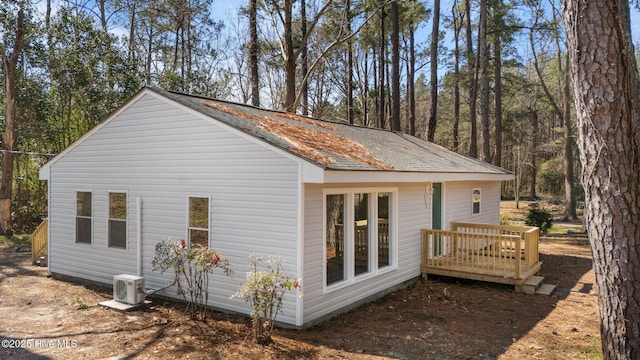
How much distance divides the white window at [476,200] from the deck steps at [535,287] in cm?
322

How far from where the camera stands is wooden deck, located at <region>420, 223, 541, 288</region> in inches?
334

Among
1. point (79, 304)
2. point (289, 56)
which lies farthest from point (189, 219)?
point (289, 56)

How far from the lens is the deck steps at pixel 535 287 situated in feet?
27.4

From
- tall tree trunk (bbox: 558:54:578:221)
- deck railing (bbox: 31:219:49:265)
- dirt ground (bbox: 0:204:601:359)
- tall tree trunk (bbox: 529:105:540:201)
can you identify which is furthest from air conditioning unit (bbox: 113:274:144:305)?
tall tree trunk (bbox: 529:105:540:201)

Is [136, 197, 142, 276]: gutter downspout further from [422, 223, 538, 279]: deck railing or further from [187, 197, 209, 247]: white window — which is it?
[422, 223, 538, 279]: deck railing

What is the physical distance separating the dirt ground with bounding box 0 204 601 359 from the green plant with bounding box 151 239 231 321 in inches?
10.4

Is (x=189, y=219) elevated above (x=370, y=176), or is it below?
below

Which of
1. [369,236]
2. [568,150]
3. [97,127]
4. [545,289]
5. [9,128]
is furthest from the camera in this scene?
[568,150]

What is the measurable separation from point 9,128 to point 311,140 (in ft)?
44.1

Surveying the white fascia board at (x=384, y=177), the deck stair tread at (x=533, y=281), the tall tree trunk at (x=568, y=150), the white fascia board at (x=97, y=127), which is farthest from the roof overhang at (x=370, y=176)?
the tall tree trunk at (x=568, y=150)

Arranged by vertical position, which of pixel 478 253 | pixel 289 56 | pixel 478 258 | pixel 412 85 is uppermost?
pixel 412 85

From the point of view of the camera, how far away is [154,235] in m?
7.88

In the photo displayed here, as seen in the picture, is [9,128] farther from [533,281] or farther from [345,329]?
[533,281]

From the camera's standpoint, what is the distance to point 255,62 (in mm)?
17906
